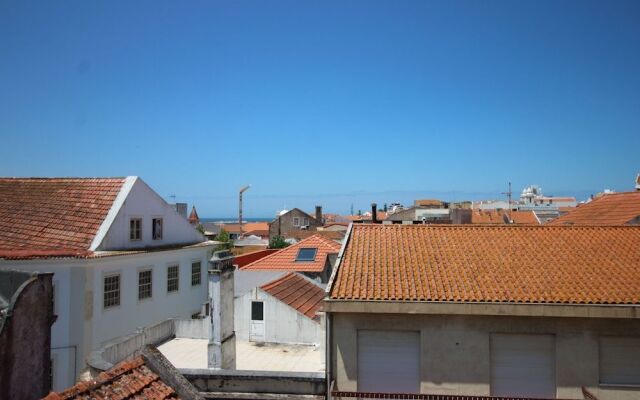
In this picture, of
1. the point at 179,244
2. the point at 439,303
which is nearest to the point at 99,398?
the point at 439,303

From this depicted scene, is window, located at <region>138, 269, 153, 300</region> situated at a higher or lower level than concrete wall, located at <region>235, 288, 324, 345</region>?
higher

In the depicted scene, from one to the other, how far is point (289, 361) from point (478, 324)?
6532mm

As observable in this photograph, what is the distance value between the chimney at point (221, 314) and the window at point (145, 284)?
27.9 ft

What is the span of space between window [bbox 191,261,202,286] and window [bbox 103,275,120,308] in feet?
18.9

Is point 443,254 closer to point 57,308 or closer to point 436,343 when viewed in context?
point 436,343

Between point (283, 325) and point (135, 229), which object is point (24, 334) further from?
point (135, 229)

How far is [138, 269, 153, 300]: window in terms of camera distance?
21500 mm

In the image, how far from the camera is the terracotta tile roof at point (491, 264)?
12.6m

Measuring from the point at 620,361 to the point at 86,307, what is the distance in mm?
17667

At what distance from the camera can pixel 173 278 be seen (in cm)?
2394

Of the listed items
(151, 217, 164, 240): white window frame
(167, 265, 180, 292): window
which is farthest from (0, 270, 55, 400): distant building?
(151, 217, 164, 240): white window frame

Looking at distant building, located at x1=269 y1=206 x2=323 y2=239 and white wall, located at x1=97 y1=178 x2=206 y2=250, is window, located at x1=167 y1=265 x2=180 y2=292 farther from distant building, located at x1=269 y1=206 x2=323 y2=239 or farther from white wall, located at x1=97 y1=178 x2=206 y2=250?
distant building, located at x1=269 y1=206 x2=323 y2=239

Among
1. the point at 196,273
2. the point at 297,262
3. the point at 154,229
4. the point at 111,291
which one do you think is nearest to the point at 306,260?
the point at 297,262

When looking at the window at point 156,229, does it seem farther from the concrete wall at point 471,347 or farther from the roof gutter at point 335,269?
the concrete wall at point 471,347
